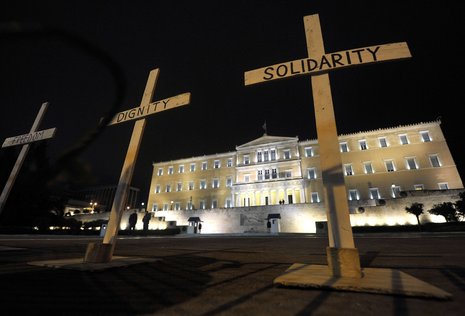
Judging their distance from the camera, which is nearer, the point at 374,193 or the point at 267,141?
the point at 374,193

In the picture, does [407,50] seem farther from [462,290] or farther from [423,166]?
[423,166]

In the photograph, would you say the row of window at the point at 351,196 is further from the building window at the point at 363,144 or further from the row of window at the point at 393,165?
the building window at the point at 363,144

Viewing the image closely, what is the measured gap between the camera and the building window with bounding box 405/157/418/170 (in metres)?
35.2

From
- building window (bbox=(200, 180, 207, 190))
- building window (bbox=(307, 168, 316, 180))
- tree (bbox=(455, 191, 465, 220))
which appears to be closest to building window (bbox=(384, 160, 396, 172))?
building window (bbox=(307, 168, 316, 180))

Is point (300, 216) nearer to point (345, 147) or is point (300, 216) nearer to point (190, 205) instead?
point (345, 147)

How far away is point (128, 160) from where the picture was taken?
5.53m

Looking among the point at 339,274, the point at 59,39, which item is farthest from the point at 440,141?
the point at 59,39

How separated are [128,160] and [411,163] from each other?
4371 centimetres

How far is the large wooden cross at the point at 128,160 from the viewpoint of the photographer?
4566 mm

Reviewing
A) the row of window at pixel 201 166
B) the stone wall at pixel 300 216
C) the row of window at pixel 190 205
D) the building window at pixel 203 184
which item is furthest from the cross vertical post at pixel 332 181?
the building window at pixel 203 184

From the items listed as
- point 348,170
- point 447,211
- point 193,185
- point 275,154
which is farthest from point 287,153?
point 447,211

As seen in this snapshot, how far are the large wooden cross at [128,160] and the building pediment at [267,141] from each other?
38890mm

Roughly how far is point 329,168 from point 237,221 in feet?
104

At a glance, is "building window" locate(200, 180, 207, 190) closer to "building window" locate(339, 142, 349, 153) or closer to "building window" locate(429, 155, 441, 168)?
"building window" locate(339, 142, 349, 153)
